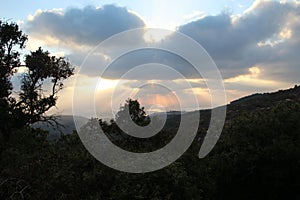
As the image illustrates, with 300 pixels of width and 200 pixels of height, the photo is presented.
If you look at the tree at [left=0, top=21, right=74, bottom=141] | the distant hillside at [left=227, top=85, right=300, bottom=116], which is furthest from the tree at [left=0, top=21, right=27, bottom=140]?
the distant hillside at [left=227, top=85, right=300, bottom=116]

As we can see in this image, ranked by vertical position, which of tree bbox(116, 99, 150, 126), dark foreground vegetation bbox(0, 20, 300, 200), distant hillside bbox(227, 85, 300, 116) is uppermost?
distant hillside bbox(227, 85, 300, 116)

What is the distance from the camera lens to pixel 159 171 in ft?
59.1

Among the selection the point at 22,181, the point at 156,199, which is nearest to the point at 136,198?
the point at 156,199

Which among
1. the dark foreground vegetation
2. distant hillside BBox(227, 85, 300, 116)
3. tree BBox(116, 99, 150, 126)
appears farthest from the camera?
distant hillside BBox(227, 85, 300, 116)

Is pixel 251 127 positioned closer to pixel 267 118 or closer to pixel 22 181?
pixel 267 118

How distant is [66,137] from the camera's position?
2411 cm

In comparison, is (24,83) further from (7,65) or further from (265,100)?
(265,100)

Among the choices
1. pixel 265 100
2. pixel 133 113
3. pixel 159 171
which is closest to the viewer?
pixel 159 171

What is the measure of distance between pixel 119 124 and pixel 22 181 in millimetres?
7502

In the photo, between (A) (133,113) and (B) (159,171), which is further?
(A) (133,113)

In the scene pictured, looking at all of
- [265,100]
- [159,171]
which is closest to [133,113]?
[159,171]

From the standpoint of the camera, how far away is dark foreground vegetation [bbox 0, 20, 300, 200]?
17.7 metres

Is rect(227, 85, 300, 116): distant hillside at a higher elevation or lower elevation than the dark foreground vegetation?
higher

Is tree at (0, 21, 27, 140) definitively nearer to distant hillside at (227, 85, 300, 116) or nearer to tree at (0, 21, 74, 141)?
tree at (0, 21, 74, 141)
